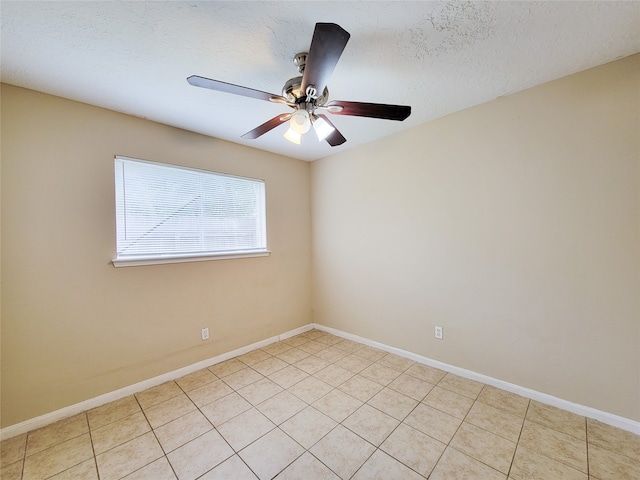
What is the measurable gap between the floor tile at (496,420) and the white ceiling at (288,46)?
2416mm

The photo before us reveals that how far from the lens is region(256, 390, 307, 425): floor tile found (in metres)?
1.93

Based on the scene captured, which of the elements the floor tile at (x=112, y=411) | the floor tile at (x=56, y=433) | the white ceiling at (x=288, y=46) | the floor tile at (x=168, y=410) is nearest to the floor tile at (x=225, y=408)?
the floor tile at (x=168, y=410)

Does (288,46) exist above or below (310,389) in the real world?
above

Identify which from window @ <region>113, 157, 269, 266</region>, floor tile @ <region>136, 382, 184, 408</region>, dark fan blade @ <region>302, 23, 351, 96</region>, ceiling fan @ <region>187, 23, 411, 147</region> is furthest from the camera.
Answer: window @ <region>113, 157, 269, 266</region>

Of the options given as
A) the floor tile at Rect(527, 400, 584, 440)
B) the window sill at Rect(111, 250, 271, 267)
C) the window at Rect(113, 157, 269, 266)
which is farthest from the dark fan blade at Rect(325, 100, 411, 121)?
the floor tile at Rect(527, 400, 584, 440)

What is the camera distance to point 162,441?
5.62 feet

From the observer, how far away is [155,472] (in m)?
1.48

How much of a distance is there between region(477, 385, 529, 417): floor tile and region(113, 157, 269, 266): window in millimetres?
2559

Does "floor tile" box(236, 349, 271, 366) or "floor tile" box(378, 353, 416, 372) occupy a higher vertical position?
"floor tile" box(236, 349, 271, 366)

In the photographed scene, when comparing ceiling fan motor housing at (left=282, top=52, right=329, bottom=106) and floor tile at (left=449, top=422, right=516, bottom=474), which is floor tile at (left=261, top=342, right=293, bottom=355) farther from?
ceiling fan motor housing at (left=282, top=52, right=329, bottom=106)

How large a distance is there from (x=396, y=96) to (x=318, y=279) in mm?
2449

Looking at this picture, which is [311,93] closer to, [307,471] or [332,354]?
[307,471]

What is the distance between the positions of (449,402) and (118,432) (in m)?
2.40

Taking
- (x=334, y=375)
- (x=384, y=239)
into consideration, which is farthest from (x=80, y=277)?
(x=384, y=239)
